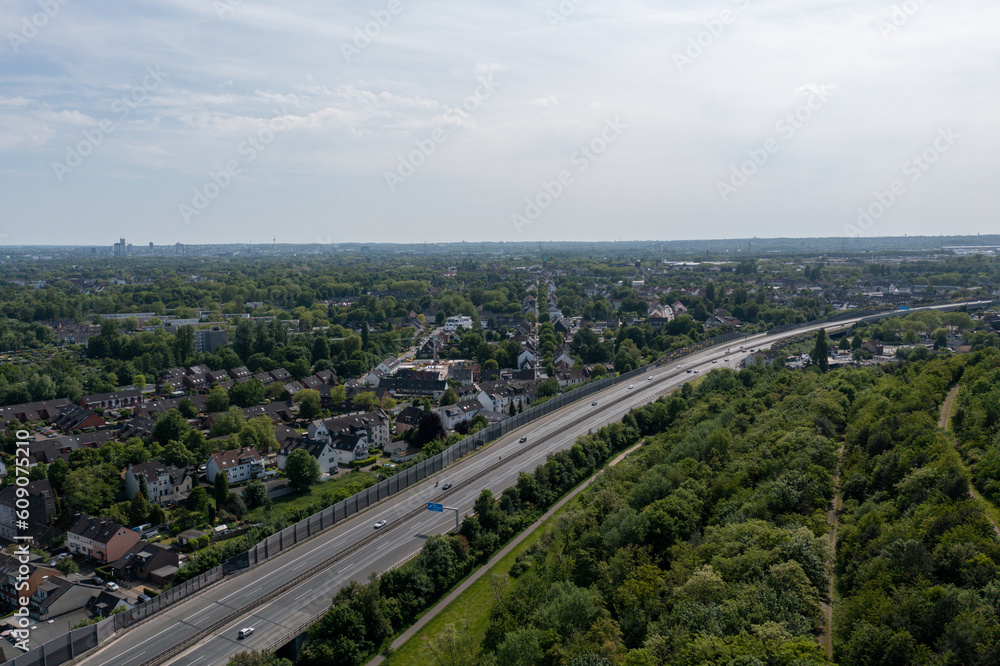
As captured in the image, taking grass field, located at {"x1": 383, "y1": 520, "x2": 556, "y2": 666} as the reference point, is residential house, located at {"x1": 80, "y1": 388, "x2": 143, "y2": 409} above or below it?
above

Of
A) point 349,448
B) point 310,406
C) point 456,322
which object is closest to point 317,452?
point 349,448

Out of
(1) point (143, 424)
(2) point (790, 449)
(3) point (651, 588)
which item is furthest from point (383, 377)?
(3) point (651, 588)

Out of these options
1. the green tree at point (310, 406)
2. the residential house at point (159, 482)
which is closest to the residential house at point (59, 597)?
the residential house at point (159, 482)

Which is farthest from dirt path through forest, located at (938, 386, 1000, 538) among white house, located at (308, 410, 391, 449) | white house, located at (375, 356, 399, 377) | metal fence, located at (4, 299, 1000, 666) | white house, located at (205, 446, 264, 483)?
white house, located at (375, 356, 399, 377)

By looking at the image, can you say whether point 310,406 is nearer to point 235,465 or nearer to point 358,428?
point 358,428

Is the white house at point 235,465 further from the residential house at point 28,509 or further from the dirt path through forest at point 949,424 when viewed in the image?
the dirt path through forest at point 949,424

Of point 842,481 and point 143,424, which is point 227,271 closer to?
point 143,424

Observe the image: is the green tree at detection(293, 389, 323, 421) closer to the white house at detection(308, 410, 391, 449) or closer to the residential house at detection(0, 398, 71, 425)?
the white house at detection(308, 410, 391, 449)
